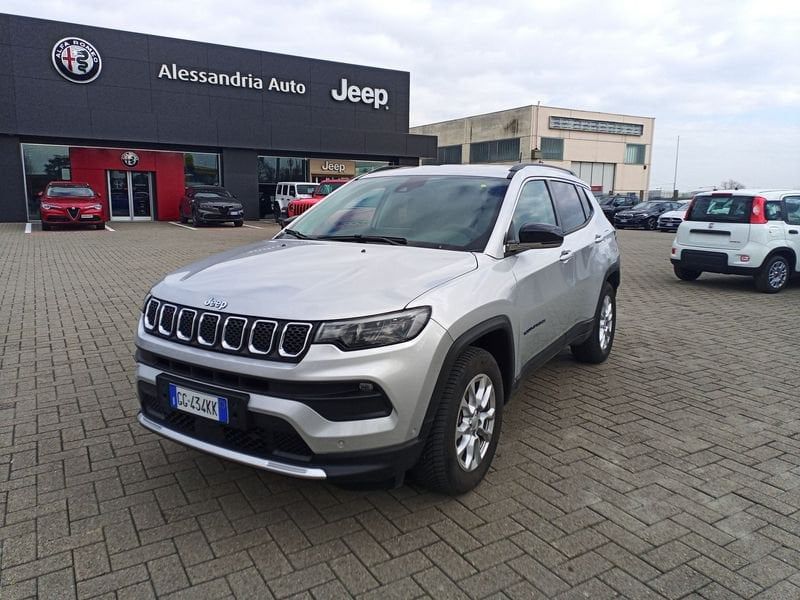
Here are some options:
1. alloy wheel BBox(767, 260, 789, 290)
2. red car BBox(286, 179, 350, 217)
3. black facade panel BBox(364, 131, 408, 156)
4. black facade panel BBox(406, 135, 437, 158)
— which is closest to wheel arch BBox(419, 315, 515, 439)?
alloy wheel BBox(767, 260, 789, 290)

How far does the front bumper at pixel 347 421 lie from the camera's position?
2.64 metres

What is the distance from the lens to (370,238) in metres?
3.88

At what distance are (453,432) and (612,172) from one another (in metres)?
65.9

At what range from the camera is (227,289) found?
3035mm

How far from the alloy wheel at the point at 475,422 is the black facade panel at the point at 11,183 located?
2726cm

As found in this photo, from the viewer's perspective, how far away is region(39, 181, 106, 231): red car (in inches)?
793

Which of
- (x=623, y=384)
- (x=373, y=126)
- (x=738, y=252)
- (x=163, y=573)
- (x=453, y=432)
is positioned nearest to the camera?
(x=163, y=573)

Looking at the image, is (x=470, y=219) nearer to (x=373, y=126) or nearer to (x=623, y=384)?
(x=623, y=384)

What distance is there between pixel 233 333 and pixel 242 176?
2812 centimetres

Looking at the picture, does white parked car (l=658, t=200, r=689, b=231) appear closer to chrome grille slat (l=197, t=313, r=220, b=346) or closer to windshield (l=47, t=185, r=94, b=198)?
windshield (l=47, t=185, r=94, b=198)

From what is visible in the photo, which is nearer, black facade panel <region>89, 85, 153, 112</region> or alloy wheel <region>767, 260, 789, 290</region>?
alloy wheel <region>767, 260, 789, 290</region>

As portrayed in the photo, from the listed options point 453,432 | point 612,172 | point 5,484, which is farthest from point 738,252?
point 612,172

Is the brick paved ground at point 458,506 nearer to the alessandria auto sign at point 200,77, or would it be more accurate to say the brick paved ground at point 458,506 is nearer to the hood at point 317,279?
the hood at point 317,279

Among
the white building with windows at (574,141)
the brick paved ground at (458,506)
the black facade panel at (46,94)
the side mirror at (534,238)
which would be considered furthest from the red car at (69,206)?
the white building with windows at (574,141)
